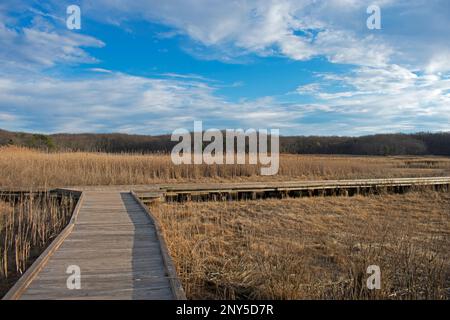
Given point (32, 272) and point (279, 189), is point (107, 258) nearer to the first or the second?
point (32, 272)

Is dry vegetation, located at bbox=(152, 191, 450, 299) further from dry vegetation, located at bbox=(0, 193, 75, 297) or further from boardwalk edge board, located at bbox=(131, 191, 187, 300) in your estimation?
dry vegetation, located at bbox=(0, 193, 75, 297)

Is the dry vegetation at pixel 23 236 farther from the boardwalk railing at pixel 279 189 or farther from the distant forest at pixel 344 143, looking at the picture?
the distant forest at pixel 344 143

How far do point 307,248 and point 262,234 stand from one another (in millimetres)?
1309

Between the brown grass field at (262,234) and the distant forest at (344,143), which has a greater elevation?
the distant forest at (344,143)

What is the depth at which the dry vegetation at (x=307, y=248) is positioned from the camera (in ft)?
15.1

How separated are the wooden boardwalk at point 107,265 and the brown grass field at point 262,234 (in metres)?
0.53

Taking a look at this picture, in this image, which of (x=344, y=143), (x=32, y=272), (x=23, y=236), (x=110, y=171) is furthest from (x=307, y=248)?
(x=344, y=143)

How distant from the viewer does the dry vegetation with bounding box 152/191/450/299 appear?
15.1 feet

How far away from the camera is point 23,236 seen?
21.9 ft

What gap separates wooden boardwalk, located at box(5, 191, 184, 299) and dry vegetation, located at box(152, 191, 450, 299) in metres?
0.56

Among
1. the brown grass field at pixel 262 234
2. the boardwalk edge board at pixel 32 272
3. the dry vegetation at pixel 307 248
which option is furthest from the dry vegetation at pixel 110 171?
the boardwalk edge board at pixel 32 272

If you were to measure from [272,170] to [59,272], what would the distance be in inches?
570
